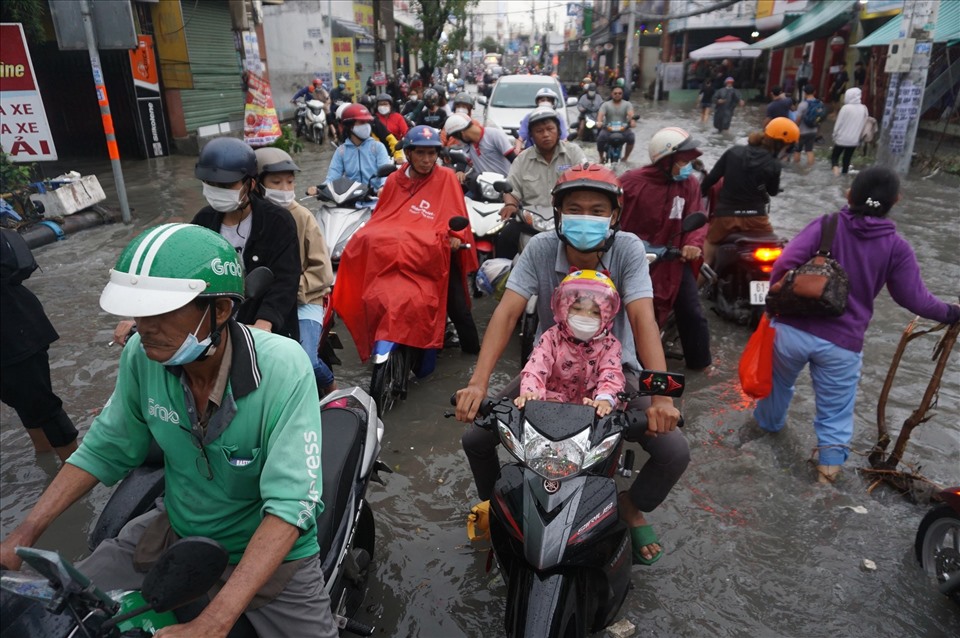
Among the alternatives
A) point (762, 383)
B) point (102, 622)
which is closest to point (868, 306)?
point (762, 383)

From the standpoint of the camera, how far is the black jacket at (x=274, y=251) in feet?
10.7

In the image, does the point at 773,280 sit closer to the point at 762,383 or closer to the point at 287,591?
the point at 762,383

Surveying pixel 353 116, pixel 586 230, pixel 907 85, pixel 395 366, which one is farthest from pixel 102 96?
pixel 907 85

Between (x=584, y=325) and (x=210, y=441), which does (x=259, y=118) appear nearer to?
(x=584, y=325)

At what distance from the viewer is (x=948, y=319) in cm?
339

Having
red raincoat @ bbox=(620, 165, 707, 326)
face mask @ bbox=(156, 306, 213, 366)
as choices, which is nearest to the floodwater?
red raincoat @ bbox=(620, 165, 707, 326)

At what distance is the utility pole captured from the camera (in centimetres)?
1105

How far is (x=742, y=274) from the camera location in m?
5.89

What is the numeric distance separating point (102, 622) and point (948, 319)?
3819 mm

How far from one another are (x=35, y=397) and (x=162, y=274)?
110 inches

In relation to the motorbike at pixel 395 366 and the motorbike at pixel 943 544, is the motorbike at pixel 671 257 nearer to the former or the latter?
the motorbike at pixel 395 366

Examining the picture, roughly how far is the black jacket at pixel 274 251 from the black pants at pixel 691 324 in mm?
3062

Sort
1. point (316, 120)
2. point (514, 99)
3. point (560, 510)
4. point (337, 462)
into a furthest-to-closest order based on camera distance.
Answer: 1. point (316, 120)
2. point (514, 99)
3. point (337, 462)
4. point (560, 510)

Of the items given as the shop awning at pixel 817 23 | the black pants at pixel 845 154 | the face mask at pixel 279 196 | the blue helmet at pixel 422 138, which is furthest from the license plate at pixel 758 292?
the shop awning at pixel 817 23
